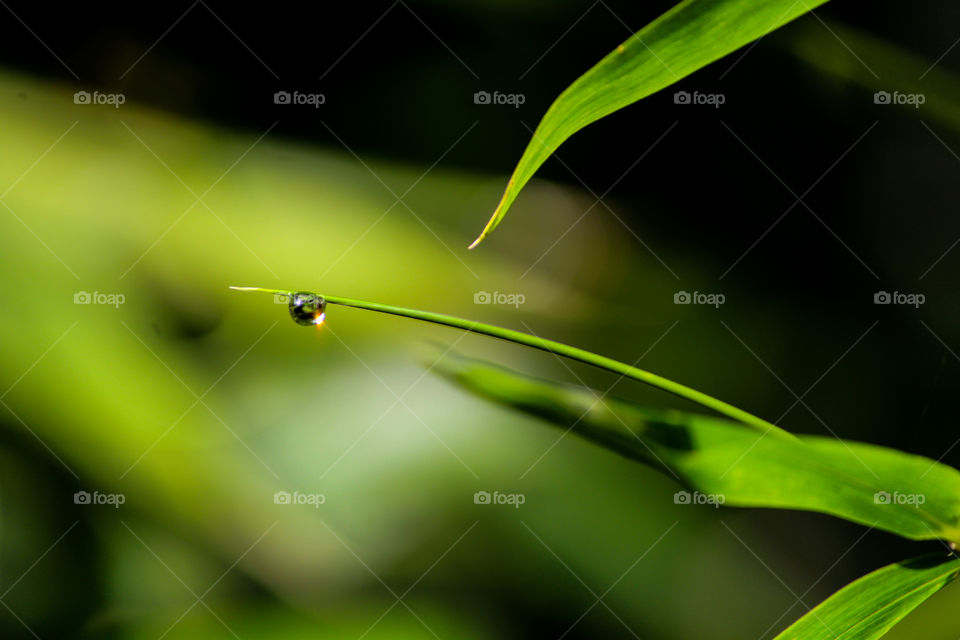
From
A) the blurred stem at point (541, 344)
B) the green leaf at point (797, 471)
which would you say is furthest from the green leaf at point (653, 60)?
the green leaf at point (797, 471)

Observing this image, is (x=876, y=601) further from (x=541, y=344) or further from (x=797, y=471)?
(x=541, y=344)

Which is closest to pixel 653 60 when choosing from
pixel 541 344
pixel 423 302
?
pixel 541 344

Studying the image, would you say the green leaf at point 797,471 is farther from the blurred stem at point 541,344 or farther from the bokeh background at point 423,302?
the bokeh background at point 423,302

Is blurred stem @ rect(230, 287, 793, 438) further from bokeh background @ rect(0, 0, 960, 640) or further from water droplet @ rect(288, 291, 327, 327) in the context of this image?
bokeh background @ rect(0, 0, 960, 640)

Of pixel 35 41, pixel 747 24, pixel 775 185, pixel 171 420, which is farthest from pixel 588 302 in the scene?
pixel 35 41

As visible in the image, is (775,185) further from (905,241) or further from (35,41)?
(35,41)

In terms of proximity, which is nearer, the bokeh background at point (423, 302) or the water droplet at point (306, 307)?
the water droplet at point (306, 307)
